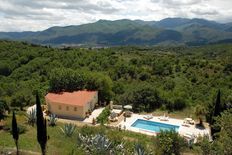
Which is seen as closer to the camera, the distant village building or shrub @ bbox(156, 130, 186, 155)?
shrub @ bbox(156, 130, 186, 155)

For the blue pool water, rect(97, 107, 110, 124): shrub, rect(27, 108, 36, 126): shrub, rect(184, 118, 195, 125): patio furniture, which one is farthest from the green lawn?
rect(184, 118, 195, 125): patio furniture

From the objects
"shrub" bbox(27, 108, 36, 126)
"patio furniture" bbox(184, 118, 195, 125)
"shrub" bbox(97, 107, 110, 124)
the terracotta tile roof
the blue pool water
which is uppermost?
the terracotta tile roof

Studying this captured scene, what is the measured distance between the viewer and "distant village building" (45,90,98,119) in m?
30.1

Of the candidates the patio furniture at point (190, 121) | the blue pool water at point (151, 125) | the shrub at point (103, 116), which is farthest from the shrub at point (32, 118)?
the patio furniture at point (190, 121)

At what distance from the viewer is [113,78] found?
143 ft

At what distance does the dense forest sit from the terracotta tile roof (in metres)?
1.60

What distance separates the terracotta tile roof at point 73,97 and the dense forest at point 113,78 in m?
1.60

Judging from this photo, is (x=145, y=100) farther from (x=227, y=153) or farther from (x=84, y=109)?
(x=227, y=153)

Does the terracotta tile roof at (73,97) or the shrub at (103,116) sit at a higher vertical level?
the terracotta tile roof at (73,97)

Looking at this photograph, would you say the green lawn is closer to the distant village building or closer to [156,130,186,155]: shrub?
[156,130,186,155]: shrub

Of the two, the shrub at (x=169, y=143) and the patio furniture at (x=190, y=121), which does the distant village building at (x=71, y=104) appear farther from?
the shrub at (x=169, y=143)

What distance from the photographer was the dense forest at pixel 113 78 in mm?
34188

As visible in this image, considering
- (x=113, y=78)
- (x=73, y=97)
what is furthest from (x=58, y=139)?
(x=113, y=78)

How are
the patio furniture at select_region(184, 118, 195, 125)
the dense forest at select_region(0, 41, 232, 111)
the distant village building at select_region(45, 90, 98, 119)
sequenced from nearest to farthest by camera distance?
1. the patio furniture at select_region(184, 118, 195, 125)
2. the distant village building at select_region(45, 90, 98, 119)
3. the dense forest at select_region(0, 41, 232, 111)
